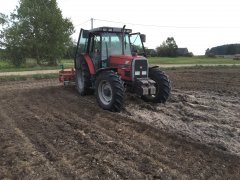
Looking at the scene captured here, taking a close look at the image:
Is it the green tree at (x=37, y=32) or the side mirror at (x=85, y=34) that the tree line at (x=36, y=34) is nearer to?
the green tree at (x=37, y=32)

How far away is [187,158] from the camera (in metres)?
5.26

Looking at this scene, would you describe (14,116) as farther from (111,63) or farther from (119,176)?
(119,176)

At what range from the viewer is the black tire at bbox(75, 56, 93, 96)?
419 inches

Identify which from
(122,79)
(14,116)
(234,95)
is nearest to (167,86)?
(122,79)

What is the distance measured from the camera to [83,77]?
10.9 meters

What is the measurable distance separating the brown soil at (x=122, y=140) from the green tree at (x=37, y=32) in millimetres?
27012

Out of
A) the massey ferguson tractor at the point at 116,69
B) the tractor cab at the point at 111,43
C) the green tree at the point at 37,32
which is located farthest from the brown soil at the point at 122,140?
the green tree at the point at 37,32

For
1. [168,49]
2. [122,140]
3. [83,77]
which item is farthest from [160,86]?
[168,49]

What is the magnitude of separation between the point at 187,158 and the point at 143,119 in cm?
247

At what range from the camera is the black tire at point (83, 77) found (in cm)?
1064

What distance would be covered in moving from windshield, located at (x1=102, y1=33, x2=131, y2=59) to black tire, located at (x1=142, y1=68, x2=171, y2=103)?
1.10 meters

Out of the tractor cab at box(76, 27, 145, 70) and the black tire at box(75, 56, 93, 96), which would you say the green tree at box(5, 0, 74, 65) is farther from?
the tractor cab at box(76, 27, 145, 70)

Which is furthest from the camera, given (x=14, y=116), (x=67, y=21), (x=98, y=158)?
(x=67, y=21)

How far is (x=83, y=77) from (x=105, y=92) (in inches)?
78.8
